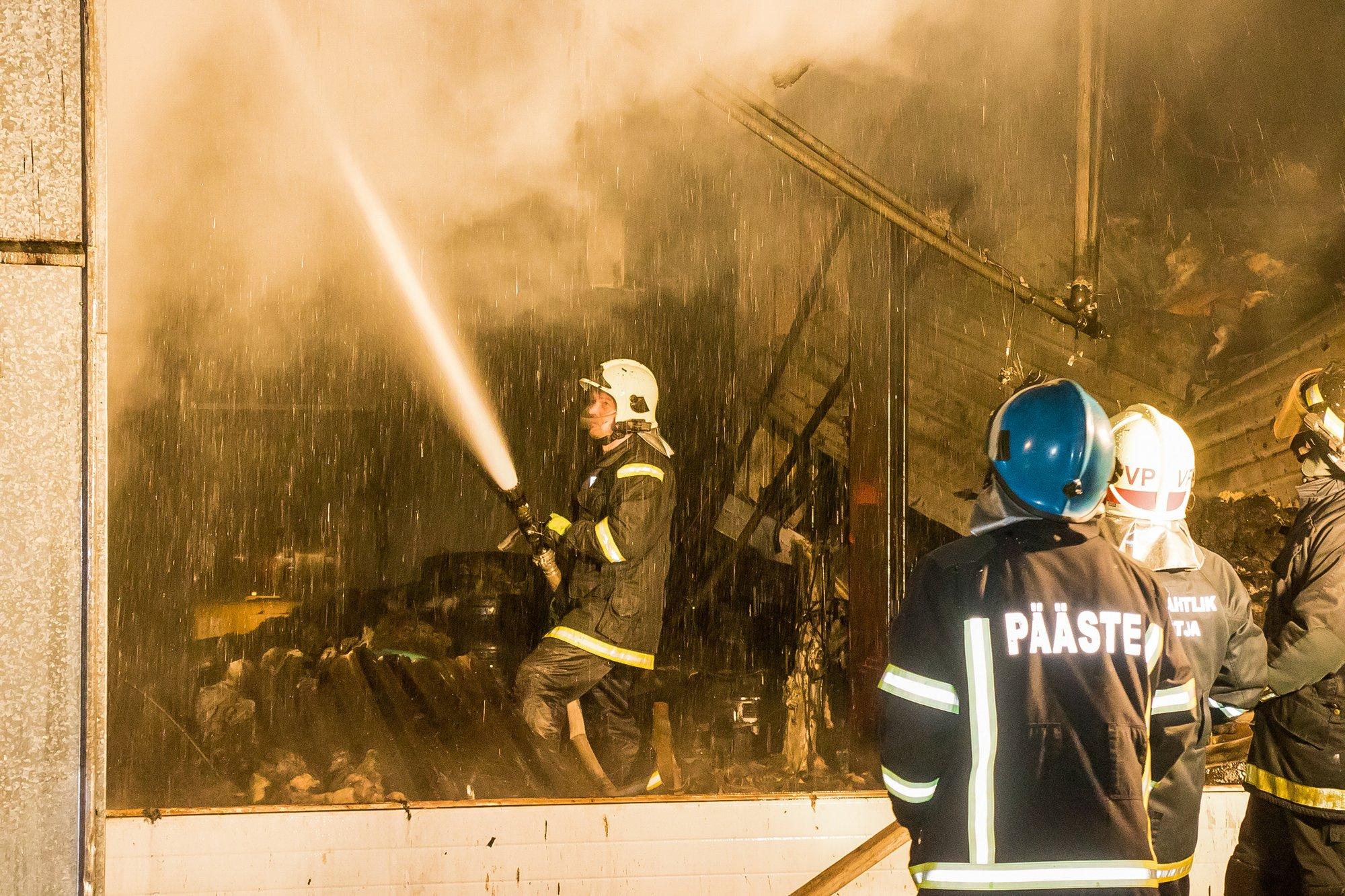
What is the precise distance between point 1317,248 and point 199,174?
7.28 m

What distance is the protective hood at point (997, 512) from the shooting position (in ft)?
6.42

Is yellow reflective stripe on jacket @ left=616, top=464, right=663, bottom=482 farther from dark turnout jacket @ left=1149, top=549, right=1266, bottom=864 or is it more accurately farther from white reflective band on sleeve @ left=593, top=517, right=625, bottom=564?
dark turnout jacket @ left=1149, top=549, right=1266, bottom=864

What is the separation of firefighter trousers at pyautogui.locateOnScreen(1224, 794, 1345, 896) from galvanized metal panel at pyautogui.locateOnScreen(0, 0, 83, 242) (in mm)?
3759

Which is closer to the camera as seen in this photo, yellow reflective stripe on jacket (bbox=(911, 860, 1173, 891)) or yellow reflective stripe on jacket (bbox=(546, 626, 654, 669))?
yellow reflective stripe on jacket (bbox=(911, 860, 1173, 891))

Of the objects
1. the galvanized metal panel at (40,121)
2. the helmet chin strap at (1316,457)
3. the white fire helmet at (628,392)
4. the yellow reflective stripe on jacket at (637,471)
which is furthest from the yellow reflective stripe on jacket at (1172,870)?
the galvanized metal panel at (40,121)

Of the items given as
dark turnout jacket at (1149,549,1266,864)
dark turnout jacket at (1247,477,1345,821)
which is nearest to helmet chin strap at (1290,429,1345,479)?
dark turnout jacket at (1247,477,1345,821)

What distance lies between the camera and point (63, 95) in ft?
6.03

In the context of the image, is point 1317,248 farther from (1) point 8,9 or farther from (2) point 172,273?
(2) point 172,273

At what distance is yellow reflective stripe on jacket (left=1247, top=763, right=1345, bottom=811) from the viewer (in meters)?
3.01

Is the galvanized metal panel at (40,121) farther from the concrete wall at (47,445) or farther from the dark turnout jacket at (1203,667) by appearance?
the dark turnout jacket at (1203,667)

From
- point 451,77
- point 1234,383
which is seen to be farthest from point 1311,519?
point 451,77

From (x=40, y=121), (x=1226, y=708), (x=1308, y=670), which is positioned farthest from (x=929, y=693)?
(x=40, y=121)

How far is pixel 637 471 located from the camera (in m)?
4.30

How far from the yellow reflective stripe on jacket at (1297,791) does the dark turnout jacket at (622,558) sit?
2396mm
